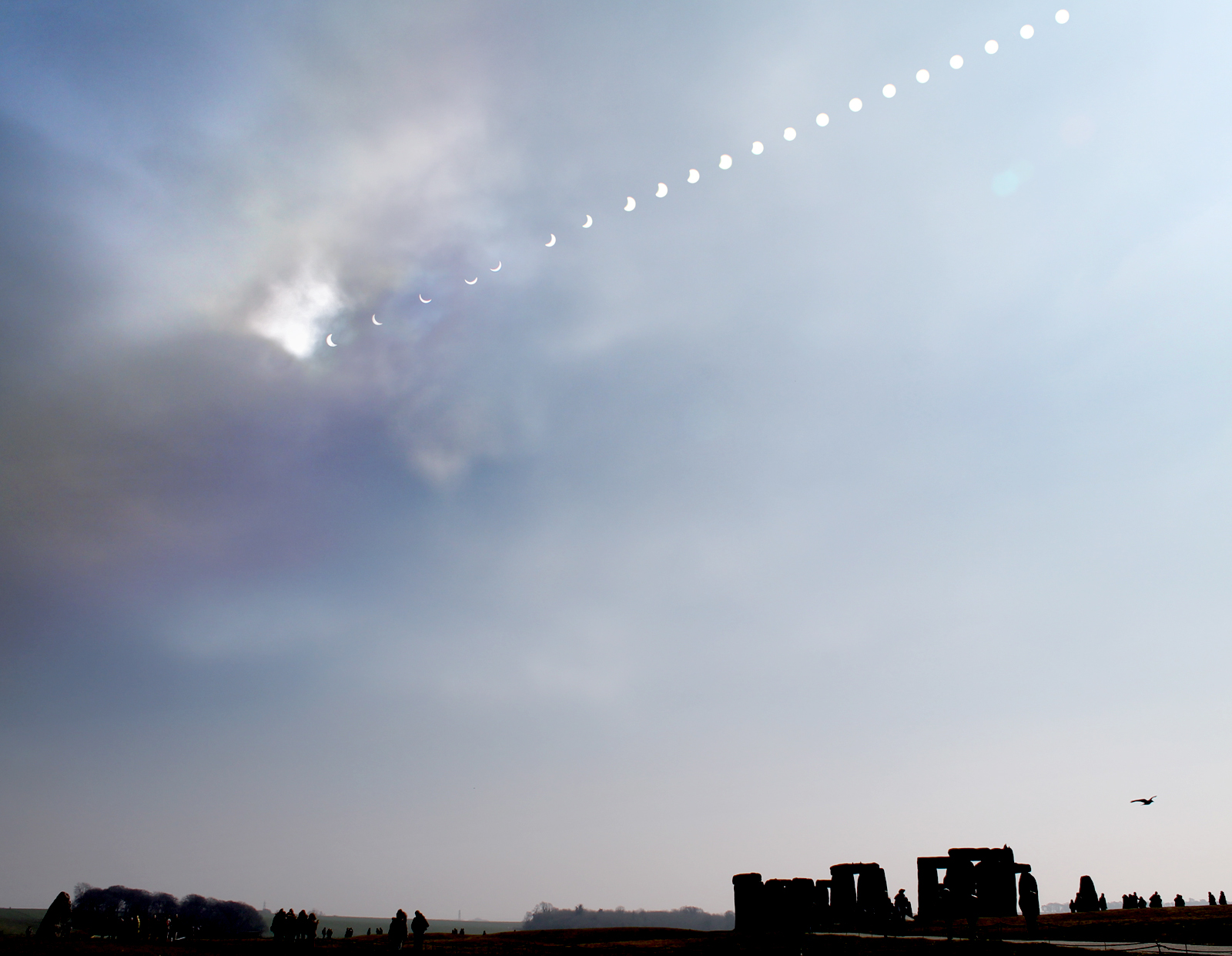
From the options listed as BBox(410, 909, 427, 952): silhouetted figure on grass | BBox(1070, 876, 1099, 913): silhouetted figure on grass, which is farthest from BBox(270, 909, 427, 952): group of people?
BBox(1070, 876, 1099, 913): silhouetted figure on grass

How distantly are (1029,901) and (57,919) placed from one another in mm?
41968

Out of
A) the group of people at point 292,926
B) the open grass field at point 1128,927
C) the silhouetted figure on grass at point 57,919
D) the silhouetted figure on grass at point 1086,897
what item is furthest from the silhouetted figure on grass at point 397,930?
the silhouetted figure on grass at point 1086,897

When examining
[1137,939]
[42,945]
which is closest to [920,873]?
[1137,939]

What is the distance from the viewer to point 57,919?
3578 centimetres

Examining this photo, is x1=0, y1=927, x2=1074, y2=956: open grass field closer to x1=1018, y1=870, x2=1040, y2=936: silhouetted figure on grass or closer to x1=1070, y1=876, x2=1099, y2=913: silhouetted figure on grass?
x1=1018, y1=870, x2=1040, y2=936: silhouetted figure on grass

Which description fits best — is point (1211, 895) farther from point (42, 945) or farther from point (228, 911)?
point (228, 911)

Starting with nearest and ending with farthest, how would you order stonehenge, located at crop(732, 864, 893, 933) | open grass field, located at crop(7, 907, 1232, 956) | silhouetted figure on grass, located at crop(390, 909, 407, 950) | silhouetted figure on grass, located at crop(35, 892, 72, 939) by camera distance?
open grass field, located at crop(7, 907, 1232, 956), silhouetted figure on grass, located at crop(390, 909, 407, 950), silhouetted figure on grass, located at crop(35, 892, 72, 939), stonehenge, located at crop(732, 864, 893, 933)

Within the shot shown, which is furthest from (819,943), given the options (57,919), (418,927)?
(57,919)

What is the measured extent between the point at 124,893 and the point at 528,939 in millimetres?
166126

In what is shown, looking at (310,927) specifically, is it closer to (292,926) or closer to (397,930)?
(292,926)

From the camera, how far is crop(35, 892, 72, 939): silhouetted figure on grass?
35.4 metres

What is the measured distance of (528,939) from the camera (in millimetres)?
43312

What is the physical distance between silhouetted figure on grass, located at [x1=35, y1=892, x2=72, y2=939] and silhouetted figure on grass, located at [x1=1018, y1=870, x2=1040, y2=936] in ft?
132

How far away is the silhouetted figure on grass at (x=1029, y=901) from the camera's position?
31773mm
